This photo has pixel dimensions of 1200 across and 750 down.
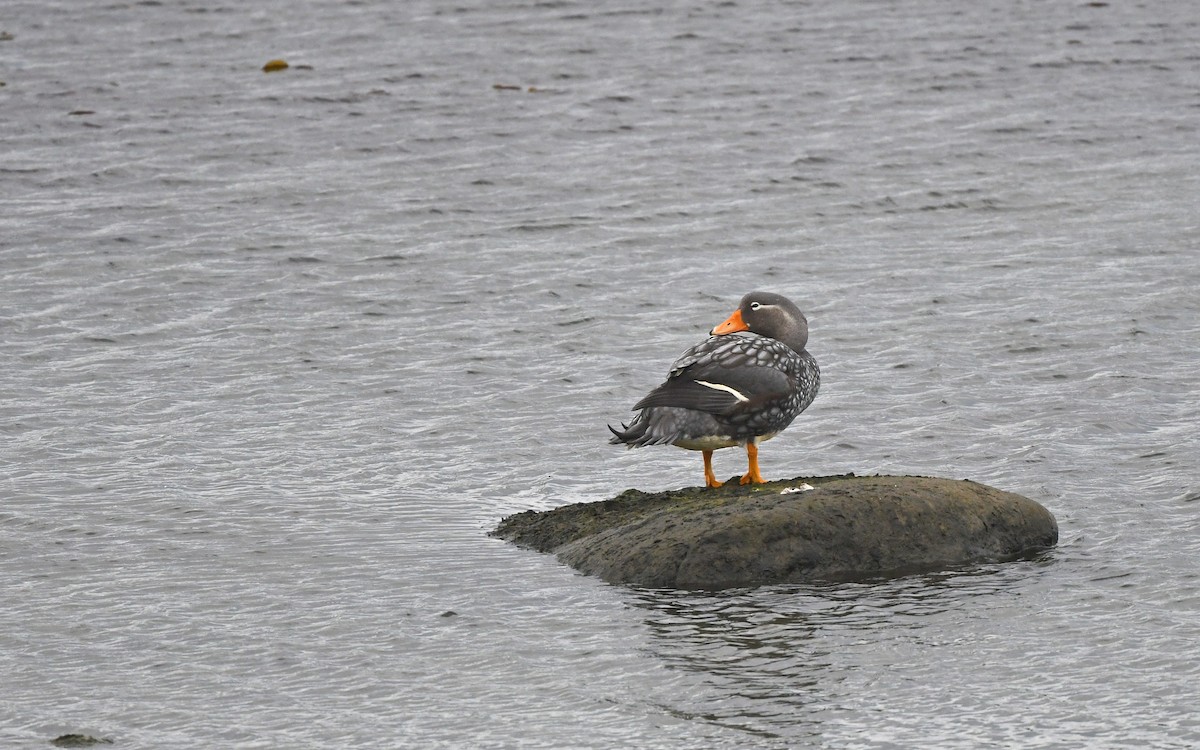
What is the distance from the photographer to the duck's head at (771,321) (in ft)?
35.5

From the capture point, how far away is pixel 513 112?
2425 cm

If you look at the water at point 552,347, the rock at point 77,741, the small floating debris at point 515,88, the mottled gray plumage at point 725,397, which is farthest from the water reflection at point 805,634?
the small floating debris at point 515,88

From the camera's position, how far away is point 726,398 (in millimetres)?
10000

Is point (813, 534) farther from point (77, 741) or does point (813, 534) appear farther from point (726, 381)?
point (77, 741)

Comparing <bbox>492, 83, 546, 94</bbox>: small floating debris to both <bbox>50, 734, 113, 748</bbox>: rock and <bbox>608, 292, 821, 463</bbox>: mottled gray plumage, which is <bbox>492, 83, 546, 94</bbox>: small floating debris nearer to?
<bbox>608, 292, 821, 463</bbox>: mottled gray plumage

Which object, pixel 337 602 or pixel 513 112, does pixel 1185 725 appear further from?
pixel 513 112

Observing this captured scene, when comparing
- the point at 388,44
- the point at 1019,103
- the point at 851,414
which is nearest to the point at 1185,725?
the point at 851,414

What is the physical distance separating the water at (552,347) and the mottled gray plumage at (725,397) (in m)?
1.04

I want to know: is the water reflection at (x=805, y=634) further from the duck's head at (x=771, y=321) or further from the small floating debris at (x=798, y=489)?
the duck's head at (x=771, y=321)

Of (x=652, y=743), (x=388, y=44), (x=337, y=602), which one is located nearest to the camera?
(x=652, y=743)

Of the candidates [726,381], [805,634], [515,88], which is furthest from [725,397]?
[515,88]

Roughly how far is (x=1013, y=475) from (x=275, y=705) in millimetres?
5902

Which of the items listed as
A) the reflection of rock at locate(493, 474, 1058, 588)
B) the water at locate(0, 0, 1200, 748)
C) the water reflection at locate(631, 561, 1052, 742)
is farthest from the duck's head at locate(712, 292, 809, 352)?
the water reflection at locate(631, 561, 1052, 742)

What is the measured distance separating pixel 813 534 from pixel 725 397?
0.98m
